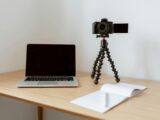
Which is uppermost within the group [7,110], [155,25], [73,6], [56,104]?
[73,6]

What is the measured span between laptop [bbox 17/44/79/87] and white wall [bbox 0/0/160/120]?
290 millimetres

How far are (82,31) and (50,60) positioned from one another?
40 centimetres

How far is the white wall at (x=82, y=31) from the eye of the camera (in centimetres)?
146

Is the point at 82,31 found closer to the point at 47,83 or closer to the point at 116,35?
the point at 116,35

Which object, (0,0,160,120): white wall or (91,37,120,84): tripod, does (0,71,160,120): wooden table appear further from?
(0,0,160,120): white wall

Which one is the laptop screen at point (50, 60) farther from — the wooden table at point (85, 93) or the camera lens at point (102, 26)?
the camera lens at point (102, 26)

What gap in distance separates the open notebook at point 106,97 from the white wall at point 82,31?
1.07 ft

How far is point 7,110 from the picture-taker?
66.9 inches

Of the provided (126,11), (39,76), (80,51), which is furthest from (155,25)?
(39,76)

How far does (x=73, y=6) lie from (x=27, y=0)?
354 mm

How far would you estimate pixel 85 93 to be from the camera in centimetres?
117

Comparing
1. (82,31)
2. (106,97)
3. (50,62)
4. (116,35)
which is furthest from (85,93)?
(82,31)

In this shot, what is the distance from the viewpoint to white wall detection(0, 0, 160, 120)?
4.77ft

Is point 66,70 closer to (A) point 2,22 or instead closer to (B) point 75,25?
(B) point 75,25
